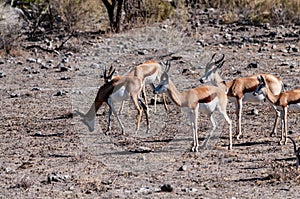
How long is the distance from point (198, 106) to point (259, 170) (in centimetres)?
161

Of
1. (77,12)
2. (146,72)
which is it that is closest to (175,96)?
(146,72)

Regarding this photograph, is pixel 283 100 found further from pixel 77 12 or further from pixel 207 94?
pixel 77 12

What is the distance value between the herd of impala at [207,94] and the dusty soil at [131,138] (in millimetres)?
418

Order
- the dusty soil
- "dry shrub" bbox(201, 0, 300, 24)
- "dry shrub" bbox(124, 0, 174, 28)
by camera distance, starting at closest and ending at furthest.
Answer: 1. the dusty soil
2. "dry shrub" bbox(201, 0, 300, 24)
3. "dry shrub" bbox(124, 0, 174, 28)

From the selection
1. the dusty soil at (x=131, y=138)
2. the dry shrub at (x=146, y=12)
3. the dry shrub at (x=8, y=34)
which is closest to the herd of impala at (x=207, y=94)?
the dusty soil at (x=131, y=138)

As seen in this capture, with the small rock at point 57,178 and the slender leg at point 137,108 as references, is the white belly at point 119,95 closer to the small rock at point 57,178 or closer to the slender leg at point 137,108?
the slender leg at point 137,108

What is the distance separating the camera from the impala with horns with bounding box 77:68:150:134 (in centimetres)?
1199

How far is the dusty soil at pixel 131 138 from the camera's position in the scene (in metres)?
8.99

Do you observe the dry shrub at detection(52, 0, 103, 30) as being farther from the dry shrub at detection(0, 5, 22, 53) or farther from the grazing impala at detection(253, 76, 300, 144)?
the grazing impala at detection(253, 76, 300, 144)

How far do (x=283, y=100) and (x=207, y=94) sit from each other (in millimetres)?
1221

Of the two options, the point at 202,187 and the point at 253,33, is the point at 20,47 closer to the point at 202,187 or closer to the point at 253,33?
the point at 253,33

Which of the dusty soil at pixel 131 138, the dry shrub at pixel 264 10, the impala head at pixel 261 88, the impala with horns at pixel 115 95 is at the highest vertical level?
the dry shrub at pixel 264 10

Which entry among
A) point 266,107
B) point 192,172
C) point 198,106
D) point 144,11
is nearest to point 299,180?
point 192,172

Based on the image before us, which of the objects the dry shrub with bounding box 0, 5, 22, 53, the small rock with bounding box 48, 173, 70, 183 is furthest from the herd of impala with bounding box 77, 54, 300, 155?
the dry shrub with bounding box 0, 5, 22, 53
